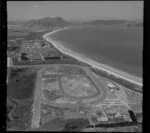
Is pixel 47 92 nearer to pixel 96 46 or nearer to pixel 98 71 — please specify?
pixel 98 71

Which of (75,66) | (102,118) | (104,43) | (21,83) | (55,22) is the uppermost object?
(55,22)

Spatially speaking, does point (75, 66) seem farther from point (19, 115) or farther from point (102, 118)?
point (19, 115)

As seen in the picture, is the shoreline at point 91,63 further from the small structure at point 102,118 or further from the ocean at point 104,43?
the small structure at point 102,118

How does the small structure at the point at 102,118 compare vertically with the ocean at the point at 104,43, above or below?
below

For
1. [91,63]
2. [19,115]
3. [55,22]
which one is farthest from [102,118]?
[55,22]

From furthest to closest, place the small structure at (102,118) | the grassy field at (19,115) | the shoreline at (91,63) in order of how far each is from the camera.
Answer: the shoreline at (91,63)
the small structure at (102,118)
the grassy field at (19,115)

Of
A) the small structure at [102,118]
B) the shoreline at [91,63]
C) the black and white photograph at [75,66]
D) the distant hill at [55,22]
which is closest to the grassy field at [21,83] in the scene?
the black and white photograph at [75,66]

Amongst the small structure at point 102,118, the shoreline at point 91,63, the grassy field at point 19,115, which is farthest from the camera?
the shoreline at point 91,63

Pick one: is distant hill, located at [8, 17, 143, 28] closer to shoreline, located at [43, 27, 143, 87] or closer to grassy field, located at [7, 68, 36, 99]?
shoreline, located at [43, 27, 143, 87]
